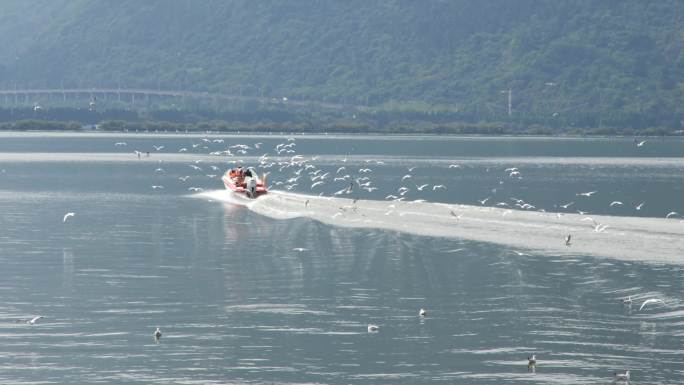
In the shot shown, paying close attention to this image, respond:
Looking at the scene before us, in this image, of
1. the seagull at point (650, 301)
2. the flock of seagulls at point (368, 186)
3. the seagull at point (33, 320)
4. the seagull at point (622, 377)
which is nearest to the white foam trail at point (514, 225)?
the flock of seagulls at point (368, 186)

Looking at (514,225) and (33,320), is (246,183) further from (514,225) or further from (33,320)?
(33,320)

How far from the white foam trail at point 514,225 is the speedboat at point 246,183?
6.37 metres

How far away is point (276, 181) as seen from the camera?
102 metres

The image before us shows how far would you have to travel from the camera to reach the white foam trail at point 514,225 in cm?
5362

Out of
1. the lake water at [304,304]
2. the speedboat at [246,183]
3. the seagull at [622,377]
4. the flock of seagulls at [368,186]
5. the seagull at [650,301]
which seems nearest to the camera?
the seagull at [622,377]

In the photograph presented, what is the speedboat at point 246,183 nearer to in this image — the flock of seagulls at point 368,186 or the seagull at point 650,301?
the flock of seagulls at point 368,186

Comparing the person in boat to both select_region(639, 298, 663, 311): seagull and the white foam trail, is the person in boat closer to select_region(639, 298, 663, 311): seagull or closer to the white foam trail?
the white foam trail

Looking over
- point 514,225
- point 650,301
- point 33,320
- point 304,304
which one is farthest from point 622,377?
point 514,225

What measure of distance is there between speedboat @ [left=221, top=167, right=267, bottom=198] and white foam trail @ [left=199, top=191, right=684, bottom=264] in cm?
637

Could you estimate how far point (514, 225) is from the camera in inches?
2404

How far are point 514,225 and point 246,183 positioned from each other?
27.2 meters

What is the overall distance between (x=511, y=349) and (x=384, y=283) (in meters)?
11.3

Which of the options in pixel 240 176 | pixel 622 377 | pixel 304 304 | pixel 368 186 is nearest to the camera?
pixel 622 377

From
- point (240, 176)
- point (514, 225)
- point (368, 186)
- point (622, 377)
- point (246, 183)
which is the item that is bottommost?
point (622, 377)
